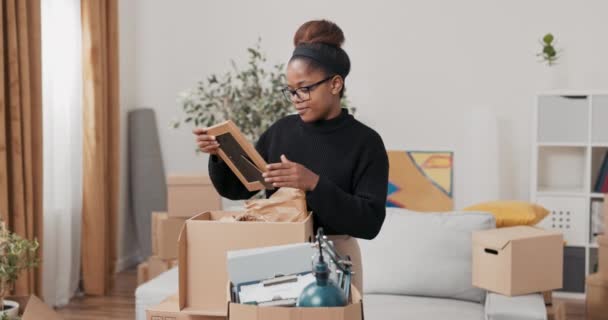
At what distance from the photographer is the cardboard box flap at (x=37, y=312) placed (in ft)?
9.34

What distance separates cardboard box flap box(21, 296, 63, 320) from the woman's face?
1552mm

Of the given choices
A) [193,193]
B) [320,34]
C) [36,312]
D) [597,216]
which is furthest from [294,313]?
[597,216]

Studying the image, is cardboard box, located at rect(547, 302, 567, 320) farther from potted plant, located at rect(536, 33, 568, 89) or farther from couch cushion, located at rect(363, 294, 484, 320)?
potted plant, located at rect(536, 33, 568, 89)

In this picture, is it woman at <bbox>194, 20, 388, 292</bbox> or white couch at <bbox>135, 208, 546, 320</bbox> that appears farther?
white couch at <bbox>135, 208, 546, 320</bbox>

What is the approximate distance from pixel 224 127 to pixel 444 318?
143 centimetres

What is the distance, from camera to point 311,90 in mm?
1824

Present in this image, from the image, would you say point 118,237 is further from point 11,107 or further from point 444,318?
point 444,318

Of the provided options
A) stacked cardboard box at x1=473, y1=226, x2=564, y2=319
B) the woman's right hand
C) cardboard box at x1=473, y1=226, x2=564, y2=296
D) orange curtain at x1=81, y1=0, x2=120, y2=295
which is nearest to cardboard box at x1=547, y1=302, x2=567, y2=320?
stacked cardboard box at x1=473, y1=226, x2=564, y2=319

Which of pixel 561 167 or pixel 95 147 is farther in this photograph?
pixel 561 167

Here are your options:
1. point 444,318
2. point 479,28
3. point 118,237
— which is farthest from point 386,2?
point 444,318

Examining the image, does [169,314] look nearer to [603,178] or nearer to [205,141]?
[205,141]

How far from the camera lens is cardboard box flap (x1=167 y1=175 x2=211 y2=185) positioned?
416 centimetres

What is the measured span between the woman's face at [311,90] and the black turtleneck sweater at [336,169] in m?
0.07

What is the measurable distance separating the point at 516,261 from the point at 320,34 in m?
1.51
